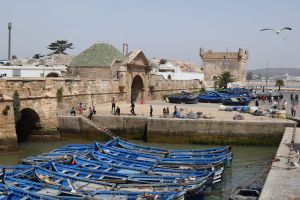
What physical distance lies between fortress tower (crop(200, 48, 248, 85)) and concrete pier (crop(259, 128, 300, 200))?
61.7m

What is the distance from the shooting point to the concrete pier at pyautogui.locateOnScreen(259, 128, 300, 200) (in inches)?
499

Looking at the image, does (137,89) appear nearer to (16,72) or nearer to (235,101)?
(235,101)

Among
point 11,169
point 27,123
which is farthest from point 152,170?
point 27,123

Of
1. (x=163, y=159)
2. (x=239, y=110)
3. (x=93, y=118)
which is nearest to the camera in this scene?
(x=163, y=159)

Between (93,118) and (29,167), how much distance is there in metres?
13.2

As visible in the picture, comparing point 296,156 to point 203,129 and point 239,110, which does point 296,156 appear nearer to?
point 203,129

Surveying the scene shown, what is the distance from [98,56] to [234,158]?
78.8 feet

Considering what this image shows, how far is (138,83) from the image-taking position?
152ft

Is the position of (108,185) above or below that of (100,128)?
below

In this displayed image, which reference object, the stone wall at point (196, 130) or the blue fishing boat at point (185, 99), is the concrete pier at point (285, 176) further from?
the blue fishing boat at point (185, 99)

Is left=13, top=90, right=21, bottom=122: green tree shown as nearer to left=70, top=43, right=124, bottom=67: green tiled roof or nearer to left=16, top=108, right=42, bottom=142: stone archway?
left=16, top=108, right=42, bottom=142: stone archway

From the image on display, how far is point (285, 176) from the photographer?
1495 cm

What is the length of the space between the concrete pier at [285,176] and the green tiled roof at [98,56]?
25872 millimetres

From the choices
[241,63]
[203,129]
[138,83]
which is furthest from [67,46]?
[203,129]
